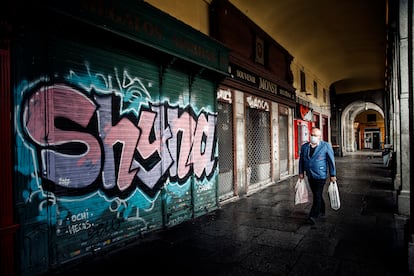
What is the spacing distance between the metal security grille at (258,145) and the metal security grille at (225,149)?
1.04 meters

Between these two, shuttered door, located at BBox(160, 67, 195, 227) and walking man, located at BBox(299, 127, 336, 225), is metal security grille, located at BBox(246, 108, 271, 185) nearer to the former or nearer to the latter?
shuttered door, located at BBox(160, 67, 195, 227)

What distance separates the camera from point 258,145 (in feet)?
29.4

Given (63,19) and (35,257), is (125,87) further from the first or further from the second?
(35,257)

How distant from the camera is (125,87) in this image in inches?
→ 171

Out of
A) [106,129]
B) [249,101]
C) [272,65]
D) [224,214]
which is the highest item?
[272,65]

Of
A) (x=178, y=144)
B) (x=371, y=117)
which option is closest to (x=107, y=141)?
(x=178, y=144)

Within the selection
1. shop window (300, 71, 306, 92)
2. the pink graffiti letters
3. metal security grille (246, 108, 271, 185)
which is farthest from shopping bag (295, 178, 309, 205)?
shop window (300, 71, 306, 92)

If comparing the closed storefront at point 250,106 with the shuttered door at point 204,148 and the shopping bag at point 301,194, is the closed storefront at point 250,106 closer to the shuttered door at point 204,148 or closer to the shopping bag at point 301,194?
the shuttered door at point 204,148

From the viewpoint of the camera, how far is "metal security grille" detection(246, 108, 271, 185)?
329 inches

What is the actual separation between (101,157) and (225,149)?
12.5 ft

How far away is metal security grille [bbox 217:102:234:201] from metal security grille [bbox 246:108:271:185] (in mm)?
1045

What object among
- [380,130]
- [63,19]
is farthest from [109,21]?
[380,130]

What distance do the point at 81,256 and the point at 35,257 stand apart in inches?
23.7

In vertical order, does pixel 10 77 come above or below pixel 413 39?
below
